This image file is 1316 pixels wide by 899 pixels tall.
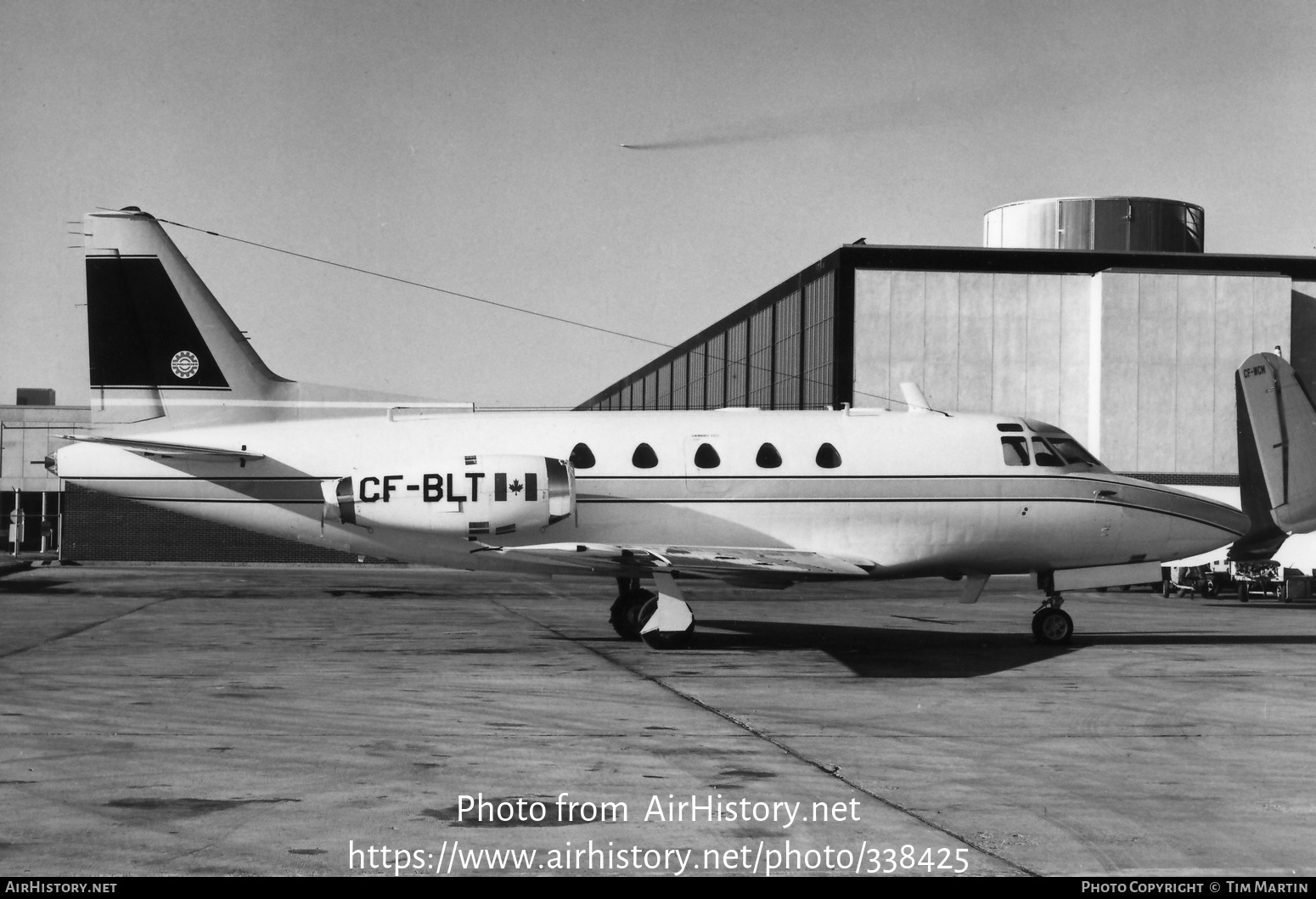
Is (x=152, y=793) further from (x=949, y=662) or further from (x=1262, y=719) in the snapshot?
(x=949, y=662)

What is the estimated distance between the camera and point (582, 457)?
61.2 feet

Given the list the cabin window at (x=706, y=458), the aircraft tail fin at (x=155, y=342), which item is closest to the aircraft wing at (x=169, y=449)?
the aircraft tail fin at (x=155, y=342)

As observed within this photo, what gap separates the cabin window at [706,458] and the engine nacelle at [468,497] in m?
2.10

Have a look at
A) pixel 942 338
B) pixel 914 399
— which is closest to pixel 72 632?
pixel 914 399

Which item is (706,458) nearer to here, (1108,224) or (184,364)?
Result: (184,364)

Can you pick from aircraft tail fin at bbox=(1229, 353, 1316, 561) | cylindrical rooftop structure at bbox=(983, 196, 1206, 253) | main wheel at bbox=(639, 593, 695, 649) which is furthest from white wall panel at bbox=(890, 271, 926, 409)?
main wheel at bbox=(639, 593, 695, 649)

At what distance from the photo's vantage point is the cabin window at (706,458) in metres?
18.7

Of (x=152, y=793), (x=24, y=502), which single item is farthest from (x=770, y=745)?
(x=24, y=502)

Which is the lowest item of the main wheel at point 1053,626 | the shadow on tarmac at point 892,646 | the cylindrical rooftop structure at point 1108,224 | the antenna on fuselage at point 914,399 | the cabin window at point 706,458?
the shadow on tarmac at point 892,646

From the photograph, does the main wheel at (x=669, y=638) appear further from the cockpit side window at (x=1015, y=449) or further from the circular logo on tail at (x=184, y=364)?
the circular logo on tail at (x=184, y=364)

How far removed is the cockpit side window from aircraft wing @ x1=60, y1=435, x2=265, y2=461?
1156cm

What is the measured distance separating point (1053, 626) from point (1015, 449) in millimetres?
2968
